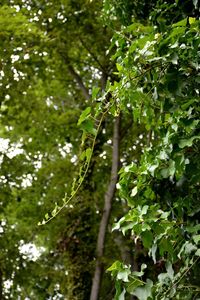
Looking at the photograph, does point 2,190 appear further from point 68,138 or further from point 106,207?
point 68,138

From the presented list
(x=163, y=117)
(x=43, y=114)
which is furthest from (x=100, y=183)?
(x=163, y=117)

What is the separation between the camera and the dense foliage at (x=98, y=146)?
230cm

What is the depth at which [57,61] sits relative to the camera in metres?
7.95

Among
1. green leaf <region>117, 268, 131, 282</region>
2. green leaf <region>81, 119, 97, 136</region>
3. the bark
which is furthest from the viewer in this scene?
the bark

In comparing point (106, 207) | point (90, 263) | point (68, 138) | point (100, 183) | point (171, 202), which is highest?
point (68, 138)

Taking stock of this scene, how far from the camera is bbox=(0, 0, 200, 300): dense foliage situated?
7.54ft

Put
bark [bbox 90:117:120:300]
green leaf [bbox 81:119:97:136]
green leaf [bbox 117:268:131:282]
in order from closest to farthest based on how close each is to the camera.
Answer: green leaf [bbox 117:268:131:282] → green leaf [bbox 81:119:97:136] → bark [bbox 90:117:120:300]

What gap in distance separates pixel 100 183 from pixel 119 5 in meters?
5.07

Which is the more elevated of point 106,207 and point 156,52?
point 106,207

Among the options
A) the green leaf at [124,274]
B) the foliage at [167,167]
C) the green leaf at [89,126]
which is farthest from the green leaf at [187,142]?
the green leaf at [124,274]

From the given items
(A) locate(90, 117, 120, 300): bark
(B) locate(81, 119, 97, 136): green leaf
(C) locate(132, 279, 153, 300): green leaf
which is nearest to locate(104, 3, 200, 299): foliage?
(C) locate(132, 279, 153, 300): green leaf

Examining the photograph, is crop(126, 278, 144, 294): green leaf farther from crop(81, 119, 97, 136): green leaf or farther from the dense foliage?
crop(81, 119, 97, 136): green leaf

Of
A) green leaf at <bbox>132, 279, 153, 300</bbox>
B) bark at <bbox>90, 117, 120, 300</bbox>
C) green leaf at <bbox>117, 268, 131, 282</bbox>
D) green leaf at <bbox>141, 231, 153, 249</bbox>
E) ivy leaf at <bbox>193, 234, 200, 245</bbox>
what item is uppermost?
bark at <bbox>90, 117, 120, 300</bbox>

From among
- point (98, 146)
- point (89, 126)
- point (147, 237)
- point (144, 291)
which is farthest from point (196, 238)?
point (98, 146)
